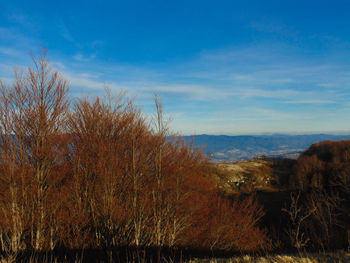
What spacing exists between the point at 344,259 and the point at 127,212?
1095 centimetres

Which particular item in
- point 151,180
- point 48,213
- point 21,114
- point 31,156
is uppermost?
point 21,114

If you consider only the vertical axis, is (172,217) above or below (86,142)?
below

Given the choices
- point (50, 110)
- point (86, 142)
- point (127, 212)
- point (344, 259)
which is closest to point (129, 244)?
point (127, 212)

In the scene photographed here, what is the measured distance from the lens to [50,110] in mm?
12078

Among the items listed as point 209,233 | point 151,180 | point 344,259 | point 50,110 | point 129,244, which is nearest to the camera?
point 344,259

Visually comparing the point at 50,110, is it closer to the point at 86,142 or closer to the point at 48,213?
the point at 86,142

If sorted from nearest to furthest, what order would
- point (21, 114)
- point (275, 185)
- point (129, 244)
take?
point (21, 114) → point (129, 244) → point (275, 185)

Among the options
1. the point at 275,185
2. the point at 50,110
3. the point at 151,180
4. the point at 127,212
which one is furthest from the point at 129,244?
the point at 275,185

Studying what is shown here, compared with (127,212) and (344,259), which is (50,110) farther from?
(344,259)

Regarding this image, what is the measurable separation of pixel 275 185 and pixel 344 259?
61283mm

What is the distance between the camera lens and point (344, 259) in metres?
6.59

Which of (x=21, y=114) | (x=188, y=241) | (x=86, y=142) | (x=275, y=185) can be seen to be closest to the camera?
(x=21, y=114)

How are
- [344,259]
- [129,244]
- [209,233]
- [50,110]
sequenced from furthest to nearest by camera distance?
1. [209,233]
2. [129,244]
3. [50,110]
4. [344,259]

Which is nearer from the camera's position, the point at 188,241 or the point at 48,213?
the point at 48,213
